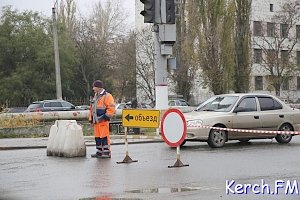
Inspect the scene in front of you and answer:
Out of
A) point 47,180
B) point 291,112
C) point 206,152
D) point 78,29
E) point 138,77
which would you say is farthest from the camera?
point 78,29

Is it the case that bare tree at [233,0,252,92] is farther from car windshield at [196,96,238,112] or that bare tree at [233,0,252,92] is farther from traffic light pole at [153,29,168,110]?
car windshield at [196,96,238,112]

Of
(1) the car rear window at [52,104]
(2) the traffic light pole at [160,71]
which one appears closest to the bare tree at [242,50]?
(1) the car rear window at [52,104]

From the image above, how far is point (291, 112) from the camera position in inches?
711

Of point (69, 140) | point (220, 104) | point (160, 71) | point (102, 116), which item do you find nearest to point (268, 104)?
point (220, 104)

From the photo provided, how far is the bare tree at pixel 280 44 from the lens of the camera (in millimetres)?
62594

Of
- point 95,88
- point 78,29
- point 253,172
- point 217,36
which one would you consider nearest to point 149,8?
point 95,88

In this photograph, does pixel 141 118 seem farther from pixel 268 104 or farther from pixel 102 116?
pixel 268 104

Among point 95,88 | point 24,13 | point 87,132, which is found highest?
point 24,13

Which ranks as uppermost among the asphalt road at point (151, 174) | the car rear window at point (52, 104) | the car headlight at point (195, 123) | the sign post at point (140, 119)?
the sign post at point (140, 119)

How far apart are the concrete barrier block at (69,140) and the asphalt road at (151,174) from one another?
0.34 metres

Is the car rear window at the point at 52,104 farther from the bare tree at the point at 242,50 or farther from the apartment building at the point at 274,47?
the apartment building at the point at 274,47

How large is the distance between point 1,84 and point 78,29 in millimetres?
13102

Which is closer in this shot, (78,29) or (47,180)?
(47,180)

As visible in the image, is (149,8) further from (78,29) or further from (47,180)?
(78,29)
